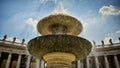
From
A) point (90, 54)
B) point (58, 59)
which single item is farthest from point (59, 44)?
point (90, 54)

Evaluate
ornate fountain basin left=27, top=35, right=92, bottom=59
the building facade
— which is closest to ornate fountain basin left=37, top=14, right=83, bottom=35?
ornate fountain basin left=27, top=35, right=92, bottom=59

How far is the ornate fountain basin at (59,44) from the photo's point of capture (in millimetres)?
6613

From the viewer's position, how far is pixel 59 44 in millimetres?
6758

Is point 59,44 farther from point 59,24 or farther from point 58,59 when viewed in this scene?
point 59,24

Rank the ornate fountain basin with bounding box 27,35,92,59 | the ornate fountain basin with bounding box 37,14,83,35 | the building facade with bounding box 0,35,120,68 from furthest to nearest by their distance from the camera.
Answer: the building facade with bounding box 0,35,120,68 → the ornate fountain basin with bounding box 37,14,83,35 → the ornate fountain basin with bounding box 27,35,92,59

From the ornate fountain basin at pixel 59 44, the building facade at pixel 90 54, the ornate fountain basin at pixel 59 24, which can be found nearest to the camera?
the ornate fountain basin at pixel 59 44

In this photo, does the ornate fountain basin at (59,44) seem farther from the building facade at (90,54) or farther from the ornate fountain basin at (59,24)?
the building facade at (90,54)

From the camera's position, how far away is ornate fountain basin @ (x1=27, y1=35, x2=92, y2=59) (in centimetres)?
661

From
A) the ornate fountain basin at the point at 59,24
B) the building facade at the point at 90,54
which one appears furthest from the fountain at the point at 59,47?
the building facade at the point at 90,54

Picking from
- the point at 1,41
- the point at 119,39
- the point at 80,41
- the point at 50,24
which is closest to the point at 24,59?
the point at 1,41

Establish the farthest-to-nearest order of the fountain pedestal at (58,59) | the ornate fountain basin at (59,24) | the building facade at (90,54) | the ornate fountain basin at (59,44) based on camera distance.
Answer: the building facade at (90,54), the ornate fountain basin at (59,24), the fountain pedestal at (58,59), the ornate fountain basin at (59,44)

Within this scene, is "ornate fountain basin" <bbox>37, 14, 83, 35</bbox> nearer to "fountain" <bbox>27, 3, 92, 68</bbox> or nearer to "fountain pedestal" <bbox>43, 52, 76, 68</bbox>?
"fountain" <bbox>27, 3, 92, 68</bbox>

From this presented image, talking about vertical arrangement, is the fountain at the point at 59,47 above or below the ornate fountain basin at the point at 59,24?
below

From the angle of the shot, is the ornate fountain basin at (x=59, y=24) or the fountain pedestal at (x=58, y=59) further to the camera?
the ornate fountain basin at (x=59, y=24)
